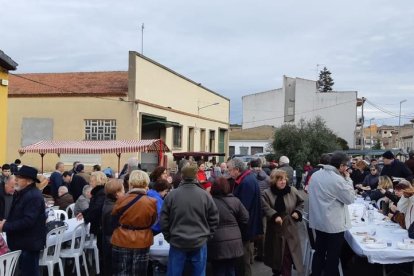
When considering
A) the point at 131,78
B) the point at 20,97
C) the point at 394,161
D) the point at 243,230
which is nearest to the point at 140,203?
the point at 243,230

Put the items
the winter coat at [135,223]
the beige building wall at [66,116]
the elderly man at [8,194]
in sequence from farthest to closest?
the beige building wall at [66,116], the elderly man at [8,194], the winter coat at [135,223]

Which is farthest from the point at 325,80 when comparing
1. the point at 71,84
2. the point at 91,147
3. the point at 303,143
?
the point at 91,147

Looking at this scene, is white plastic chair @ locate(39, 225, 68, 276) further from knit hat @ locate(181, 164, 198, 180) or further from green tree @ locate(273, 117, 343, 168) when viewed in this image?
green tree @ locate(273, 117, 343, 168)

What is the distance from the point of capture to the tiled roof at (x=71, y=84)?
2450 centimetres

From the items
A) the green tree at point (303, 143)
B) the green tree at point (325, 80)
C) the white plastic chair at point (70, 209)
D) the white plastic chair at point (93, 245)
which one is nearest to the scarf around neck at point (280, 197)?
the white plastic chair at point (93, 245)

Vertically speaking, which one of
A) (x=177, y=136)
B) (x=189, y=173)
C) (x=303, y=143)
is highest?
(x=177, y=136)

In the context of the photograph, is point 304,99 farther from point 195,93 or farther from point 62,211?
point 62,211

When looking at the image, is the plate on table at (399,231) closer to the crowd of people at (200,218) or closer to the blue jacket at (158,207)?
the crowd of people at (200,218)

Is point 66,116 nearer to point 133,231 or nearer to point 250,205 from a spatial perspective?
point 250,205

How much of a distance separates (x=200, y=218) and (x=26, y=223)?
1909 mm

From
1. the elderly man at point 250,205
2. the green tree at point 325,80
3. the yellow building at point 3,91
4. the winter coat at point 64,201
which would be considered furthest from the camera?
the green tree at point 325,80

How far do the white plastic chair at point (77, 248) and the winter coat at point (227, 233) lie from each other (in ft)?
7.88

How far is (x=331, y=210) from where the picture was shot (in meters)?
6.23

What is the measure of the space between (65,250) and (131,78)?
17.6 m
